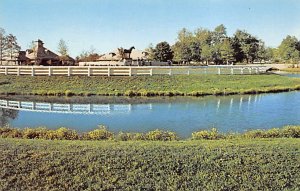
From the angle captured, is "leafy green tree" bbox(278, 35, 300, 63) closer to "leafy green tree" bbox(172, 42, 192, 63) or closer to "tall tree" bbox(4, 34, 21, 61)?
"leafy green tree" bbox(172, 42, 192, 63)

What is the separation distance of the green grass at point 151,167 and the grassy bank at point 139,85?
61.2 feet

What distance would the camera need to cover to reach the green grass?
6.91m

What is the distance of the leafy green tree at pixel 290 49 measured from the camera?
78.9 m

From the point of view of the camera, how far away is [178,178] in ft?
23.1

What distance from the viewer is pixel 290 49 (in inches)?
3189

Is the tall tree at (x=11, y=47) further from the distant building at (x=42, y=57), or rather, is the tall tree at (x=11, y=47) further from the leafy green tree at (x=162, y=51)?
the leafy green tree at (x=162, y=51)

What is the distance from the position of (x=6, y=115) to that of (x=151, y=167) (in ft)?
40.1

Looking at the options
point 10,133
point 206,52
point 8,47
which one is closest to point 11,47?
point 8,47

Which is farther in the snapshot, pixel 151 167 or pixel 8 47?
pixel 8 47

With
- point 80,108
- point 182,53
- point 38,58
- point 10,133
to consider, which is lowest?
point 80,108

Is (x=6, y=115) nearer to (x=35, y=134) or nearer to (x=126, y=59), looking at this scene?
(x=35, y=134)

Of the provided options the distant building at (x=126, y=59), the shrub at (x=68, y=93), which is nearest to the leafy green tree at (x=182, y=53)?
the distant building at (x=126, y=59)

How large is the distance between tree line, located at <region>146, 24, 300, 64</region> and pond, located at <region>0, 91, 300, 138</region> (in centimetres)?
5721

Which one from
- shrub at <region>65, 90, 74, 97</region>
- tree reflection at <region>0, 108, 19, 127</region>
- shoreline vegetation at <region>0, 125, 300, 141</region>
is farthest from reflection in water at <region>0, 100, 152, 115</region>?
shoreline vegetation at <region>0, 125, 300, 141</region>
